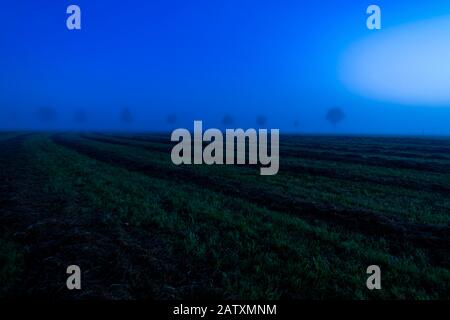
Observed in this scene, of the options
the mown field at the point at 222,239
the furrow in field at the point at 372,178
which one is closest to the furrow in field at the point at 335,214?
the mown field at the point at 222,239

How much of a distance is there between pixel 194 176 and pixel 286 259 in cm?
1132

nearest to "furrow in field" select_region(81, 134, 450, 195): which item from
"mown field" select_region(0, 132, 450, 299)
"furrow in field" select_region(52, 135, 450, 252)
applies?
Result: "mown field" select_region(0, 132, 450, 299)

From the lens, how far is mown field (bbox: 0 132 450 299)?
5.50m

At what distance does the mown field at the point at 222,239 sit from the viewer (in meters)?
5.50

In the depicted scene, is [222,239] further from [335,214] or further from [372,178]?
[372,178]

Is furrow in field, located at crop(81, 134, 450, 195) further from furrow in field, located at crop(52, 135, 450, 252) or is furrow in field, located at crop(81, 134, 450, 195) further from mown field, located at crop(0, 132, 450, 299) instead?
furrow in field, located at crop(52, 135, 450, 252)

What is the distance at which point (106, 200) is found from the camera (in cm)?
1167

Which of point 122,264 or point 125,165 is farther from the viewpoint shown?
point 125,165

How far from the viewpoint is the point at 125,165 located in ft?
72.9

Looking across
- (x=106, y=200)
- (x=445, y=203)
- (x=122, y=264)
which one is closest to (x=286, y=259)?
(x=122, y=264)

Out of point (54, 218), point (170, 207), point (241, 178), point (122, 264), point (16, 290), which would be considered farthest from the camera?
point (241, 178)

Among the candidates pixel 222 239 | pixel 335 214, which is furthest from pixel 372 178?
pixel 222 239
